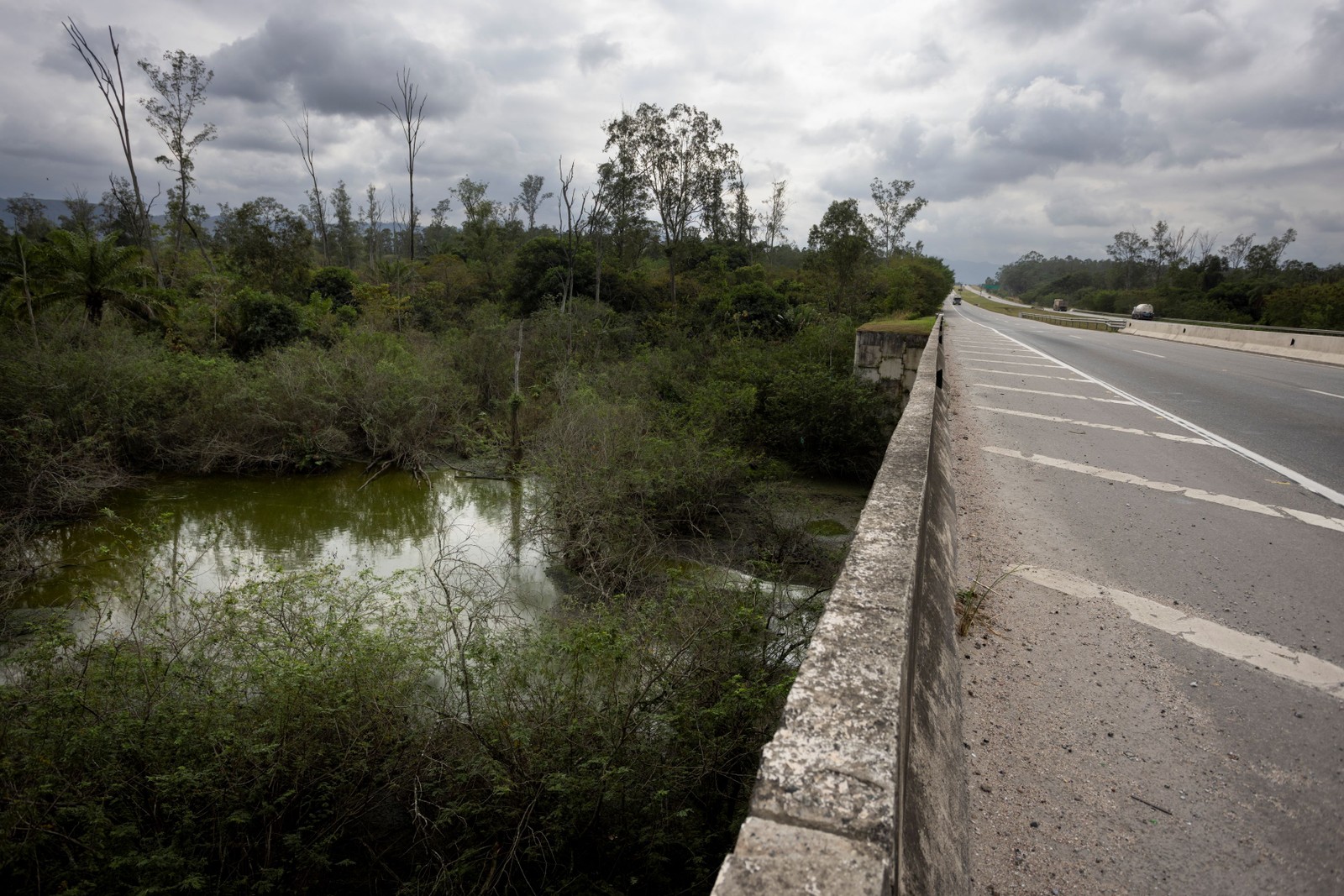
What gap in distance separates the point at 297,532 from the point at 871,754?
32.1ft

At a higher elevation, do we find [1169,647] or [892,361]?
[892,361]

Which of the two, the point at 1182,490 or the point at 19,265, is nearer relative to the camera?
the point at 1182,490

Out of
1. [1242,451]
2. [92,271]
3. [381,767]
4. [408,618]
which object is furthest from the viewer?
[92,271]

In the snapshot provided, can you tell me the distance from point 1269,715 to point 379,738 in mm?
4080

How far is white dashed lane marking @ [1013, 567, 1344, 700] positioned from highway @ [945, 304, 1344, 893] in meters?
0.01

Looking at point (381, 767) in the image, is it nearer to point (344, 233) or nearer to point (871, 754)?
point (871, 754)

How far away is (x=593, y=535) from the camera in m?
7.44

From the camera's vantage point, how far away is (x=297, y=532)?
9328 millimetres

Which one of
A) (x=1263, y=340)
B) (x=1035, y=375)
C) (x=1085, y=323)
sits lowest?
(x=1035, y=375)

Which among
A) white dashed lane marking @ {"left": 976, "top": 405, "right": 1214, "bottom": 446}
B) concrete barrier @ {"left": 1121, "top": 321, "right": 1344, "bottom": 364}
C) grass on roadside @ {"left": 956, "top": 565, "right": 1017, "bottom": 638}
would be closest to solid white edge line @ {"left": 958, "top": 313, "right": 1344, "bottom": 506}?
white dashed lane marking @ {"left": 976, "top": 405, "right": 1214, "bottom": 446}

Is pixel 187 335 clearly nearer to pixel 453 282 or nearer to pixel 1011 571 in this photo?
pixel 453 282

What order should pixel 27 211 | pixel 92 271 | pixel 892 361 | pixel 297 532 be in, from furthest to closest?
1. pixel 27 211
2. pixel 92 271
3. pixel 892 361
4. pixel 297 532

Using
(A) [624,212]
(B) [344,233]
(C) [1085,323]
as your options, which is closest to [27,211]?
(B) [344,233]

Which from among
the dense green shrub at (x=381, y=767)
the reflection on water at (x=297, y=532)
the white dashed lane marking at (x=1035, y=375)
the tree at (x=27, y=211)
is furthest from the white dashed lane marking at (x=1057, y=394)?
the tree at (x=27, y=211)
